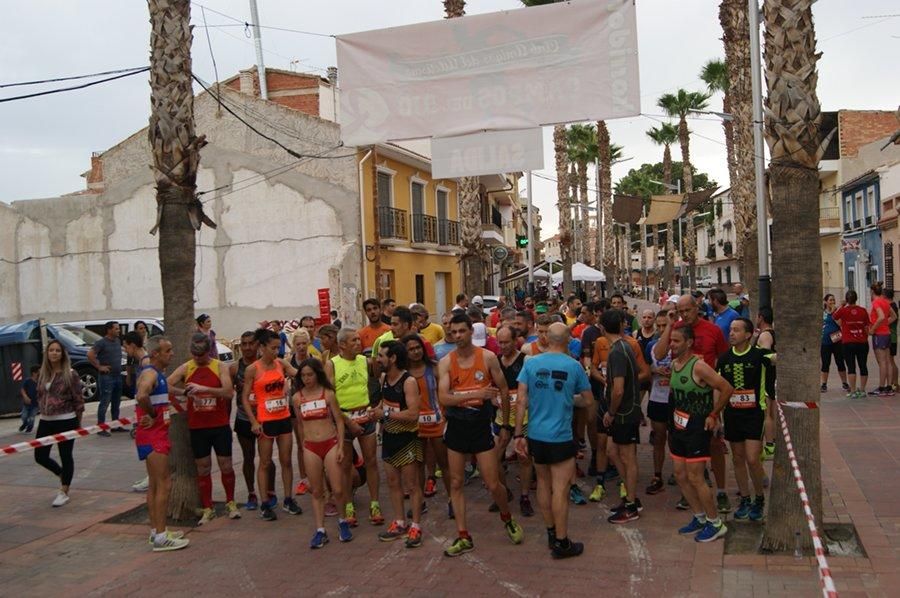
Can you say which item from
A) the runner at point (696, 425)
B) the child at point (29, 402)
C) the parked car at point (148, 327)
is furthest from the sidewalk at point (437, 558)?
the parked car at point (148, 327)

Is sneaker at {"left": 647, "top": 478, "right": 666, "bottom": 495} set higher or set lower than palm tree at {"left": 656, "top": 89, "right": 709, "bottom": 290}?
lower

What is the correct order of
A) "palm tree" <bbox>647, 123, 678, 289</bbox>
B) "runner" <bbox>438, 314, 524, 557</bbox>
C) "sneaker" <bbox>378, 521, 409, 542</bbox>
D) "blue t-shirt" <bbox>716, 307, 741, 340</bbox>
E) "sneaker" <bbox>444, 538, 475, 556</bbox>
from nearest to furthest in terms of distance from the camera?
"sneaker" <bbox>444, 538, 475, 556</bbox> → "runner" <bbox>438, 314, 524, 557</bbox> → "sneaker" <bbox>378, 521, 409, 542</bbox> → "blue t-shirt" <bbox>716, 307, 741, 340</bbox> → "palm tree" <bbox>647, 123, 678, 289</bbox>

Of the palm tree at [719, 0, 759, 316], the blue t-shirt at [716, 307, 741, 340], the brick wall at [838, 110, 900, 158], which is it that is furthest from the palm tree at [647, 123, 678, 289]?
the blue t-shirt at [716, 307, 741, 340]

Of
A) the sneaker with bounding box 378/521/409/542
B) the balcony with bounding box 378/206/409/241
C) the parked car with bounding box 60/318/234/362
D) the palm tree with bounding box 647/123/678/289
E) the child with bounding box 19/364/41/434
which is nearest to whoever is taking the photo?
the sneaker with bounding box 378/521/409/542

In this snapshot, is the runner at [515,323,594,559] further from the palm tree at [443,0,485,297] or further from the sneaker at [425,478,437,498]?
the palm tree at [443,0,485,297]

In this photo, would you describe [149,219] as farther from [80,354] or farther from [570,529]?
[570,529]

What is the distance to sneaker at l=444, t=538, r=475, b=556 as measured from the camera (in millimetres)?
6008

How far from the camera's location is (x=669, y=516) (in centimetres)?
684

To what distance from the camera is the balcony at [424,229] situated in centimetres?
2933

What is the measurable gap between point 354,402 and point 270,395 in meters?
0.84

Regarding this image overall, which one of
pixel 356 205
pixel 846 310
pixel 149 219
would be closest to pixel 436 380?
pixel 846 310

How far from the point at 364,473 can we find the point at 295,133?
1994 cm

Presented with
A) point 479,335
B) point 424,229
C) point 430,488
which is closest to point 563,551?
point 430,488

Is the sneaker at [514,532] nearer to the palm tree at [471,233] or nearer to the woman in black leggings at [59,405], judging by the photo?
the woman in black leggings at [59,405]
